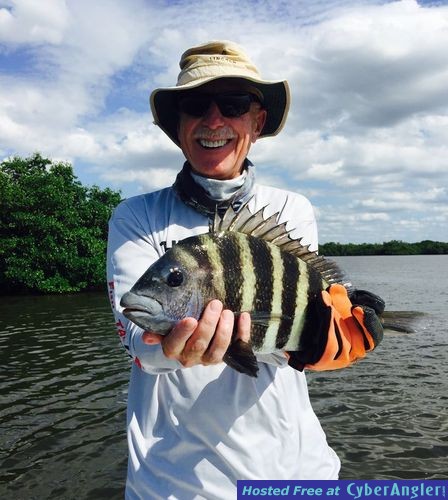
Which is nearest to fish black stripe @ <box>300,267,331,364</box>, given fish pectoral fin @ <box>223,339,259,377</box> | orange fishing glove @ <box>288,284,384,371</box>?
orange fishing glove @ <box>288,284,384,371</box>

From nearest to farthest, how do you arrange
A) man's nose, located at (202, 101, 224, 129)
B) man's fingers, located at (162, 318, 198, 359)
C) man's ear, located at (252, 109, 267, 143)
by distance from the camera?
man's fingers, located at (162, 318, 198, 359) < man's nose, located at (202, 101, 224, 129) < man's ear, located at (252, 109, 267, 143)

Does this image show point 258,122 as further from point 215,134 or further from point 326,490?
point 326,490

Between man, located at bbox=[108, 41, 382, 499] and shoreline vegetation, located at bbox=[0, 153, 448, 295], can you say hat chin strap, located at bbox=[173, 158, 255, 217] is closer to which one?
man, located at bbox=[108, 41, 382, 499]

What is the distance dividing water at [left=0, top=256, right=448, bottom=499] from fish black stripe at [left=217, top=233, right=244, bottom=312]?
105cm

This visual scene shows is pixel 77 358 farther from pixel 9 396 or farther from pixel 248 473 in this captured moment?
pixel 248 473

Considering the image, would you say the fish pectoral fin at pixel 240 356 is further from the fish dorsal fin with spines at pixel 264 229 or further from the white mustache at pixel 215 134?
the white mustache at pixel 215 134

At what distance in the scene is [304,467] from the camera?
272 cm

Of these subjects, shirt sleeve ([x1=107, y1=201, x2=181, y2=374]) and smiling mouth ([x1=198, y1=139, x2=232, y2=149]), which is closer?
shirt sleeve ([x1=107, y1=201, x2=181, y2=374])

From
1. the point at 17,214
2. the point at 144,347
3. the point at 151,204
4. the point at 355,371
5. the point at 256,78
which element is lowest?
the point at 355,371

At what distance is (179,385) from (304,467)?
863mm

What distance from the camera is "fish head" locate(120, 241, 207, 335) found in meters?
2.15

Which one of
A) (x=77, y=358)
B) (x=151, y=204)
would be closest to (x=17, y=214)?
(x=77, y=358)

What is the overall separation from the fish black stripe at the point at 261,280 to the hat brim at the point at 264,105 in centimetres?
120

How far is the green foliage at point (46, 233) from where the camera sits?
32.8 meters
